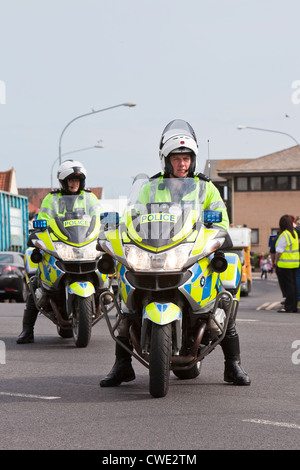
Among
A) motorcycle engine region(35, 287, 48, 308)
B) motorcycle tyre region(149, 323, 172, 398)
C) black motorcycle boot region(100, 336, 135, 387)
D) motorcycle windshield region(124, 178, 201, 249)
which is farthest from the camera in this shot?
motorcycle engine region(35, 287, 48, 308)

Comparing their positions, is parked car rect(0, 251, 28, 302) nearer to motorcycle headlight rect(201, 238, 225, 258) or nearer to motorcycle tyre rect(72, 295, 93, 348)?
motorcycle tyre rect(72, 295, 93, 348)

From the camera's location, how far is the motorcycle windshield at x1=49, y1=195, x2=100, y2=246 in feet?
33.9

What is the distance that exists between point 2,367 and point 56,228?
2.10 meters

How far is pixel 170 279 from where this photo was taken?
22.0 feet

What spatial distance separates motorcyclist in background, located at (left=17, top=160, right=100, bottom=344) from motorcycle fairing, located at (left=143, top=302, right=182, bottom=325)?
13.5 ft

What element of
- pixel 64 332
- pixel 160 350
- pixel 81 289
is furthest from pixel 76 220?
pixel 160 350

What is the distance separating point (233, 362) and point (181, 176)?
1536 mm

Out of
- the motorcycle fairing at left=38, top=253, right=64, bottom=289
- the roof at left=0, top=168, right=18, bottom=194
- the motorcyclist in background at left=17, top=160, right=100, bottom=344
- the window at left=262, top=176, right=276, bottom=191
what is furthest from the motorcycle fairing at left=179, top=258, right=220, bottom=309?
the roof at left=0, top=168, right=18, bottom=194

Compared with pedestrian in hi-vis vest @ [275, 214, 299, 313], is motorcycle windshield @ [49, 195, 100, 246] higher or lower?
higher

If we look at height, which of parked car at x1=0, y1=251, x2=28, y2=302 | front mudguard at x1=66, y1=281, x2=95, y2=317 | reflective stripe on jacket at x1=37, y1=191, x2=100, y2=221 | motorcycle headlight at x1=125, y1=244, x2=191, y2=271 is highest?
reflective stripe on jacket at x1=37, y1=191, x2=100, y2=221

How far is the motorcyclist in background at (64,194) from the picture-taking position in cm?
1066

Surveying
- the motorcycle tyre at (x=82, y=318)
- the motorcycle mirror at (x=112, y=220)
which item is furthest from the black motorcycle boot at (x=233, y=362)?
the motorcycle tyre at (x=82, y=318)

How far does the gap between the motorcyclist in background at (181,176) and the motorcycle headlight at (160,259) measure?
23.2 inches
